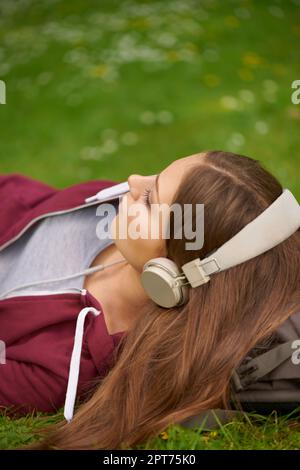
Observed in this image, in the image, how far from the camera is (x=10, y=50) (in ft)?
24.3

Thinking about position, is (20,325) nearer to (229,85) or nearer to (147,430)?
(147,430)

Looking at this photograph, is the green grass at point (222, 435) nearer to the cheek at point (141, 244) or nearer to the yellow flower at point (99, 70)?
the cheek at point (141, 244)

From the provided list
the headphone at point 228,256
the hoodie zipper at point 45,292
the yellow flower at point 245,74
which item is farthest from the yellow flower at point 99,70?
the headphone at point 228,256

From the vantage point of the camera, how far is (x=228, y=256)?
2684mm

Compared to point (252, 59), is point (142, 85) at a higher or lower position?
lower

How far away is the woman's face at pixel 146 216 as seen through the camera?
2.82m

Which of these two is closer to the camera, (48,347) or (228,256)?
(228,256)

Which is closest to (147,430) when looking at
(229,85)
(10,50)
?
(229,85)

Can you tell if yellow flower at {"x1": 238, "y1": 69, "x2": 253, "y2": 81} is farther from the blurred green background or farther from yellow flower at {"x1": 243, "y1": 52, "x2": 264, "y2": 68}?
yellow flower at {"x1": 243, "y1": 52, "x2": 264, "y2": 68}

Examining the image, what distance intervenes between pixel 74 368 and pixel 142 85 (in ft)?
13.6

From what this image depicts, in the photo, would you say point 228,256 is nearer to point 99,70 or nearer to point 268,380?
point 268,380

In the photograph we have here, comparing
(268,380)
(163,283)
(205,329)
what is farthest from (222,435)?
(163,283)

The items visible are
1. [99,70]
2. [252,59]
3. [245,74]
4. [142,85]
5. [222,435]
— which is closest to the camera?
[222,435]

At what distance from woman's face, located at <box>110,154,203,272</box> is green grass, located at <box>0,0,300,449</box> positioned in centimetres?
227
